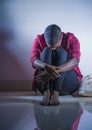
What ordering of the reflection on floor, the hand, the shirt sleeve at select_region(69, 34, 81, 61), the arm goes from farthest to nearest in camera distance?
the shirt sleeve at select_region(69, 34, 81, 61), the arm, the hand, the reflection on floor

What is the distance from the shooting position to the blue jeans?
7.45ft

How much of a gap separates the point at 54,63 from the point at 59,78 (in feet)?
0.54

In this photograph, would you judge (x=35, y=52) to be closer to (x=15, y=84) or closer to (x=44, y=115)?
(x=15, y=84)

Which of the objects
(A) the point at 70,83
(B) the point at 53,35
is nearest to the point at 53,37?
(B) the point at 53,35

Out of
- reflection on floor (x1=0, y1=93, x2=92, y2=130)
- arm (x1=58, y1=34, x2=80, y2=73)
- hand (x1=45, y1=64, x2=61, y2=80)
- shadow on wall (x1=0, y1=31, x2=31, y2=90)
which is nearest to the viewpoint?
reflection on floor (x1=0, y1=93, x2=92, y2=130)

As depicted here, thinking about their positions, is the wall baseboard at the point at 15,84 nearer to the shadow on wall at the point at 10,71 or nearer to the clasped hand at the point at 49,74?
the shadow on wall at the point at 10,71

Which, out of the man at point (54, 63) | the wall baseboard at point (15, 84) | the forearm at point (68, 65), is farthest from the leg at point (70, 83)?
the wall baseboard at point (15, 84)

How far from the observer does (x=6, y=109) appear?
1.99m

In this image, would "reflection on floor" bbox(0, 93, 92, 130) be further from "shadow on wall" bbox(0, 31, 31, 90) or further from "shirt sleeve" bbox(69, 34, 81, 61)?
"shadow on wall" bbox(0, 31, 31, 90)

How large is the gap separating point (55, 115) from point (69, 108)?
10.5 inches

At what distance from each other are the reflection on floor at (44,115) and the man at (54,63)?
0.40 feet

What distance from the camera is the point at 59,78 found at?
88.7 inches

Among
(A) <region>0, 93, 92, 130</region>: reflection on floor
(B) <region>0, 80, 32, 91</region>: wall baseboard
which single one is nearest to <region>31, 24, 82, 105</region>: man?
(A) <region>0, 93, 92, 130</region>: reflection on floor

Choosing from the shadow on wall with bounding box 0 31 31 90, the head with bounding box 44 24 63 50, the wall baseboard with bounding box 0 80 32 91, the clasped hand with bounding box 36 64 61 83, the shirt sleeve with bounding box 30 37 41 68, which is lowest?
the wall baseboard with bounding box 0 80 32 91
